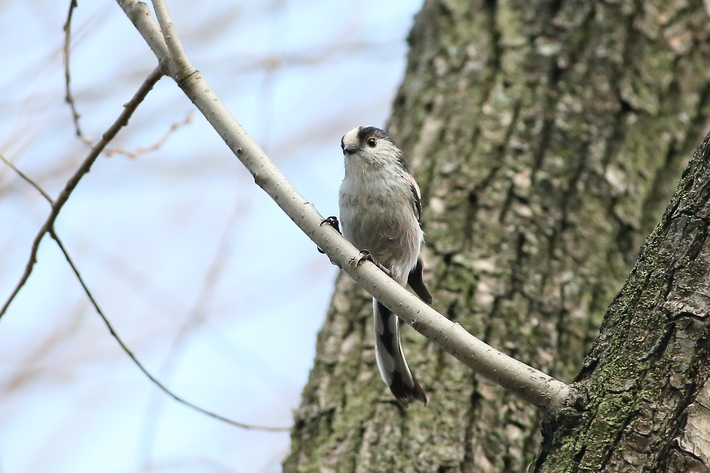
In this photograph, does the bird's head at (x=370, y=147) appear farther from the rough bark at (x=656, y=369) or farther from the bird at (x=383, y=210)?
the rough bark at (x=656, y=369)

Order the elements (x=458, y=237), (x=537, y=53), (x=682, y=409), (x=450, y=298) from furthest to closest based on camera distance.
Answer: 1. (x=537, y=53)
2. (x=458, y=237)
3. (x=450, y=298)
4. (x=682, y=409)

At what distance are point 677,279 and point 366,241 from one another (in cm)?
200

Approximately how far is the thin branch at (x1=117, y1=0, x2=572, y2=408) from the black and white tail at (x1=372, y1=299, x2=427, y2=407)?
782mm

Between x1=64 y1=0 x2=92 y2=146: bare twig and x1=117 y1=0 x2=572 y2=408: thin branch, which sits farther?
x1=64 y1=0 x2=92 y2=146: bare twig

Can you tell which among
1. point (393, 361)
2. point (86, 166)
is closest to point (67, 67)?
point (86, 166)

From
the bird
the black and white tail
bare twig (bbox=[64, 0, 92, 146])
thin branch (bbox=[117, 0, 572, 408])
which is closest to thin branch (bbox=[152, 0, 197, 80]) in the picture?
thin branch (bbox=[117, 0, 572, 408])

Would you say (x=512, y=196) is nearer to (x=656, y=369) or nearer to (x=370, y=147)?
(x=370, y=147)

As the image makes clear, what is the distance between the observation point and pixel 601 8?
447cm

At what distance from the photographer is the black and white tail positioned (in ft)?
9.96

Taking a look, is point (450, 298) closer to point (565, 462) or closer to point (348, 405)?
point (348, 405)

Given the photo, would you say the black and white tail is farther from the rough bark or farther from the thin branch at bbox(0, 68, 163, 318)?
the thin branch at bbox(0, 68, 163, 318)

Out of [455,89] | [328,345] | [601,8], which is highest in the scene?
[601,8]

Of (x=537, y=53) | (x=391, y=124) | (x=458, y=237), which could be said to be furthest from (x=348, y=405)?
(x=537, y=53)

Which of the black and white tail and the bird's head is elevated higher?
the bird's head
